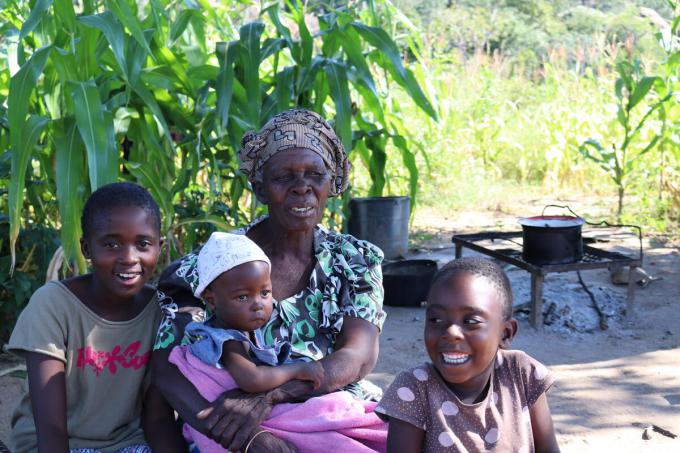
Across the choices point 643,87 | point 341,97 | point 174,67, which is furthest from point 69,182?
point 643,87

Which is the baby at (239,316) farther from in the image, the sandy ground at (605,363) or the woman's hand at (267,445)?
the sandy ground at (605,363)

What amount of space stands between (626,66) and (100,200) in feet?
17.3

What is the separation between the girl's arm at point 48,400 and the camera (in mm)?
1810

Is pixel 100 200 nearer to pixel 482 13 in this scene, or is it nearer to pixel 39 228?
pixel 39 228

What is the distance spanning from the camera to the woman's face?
2.06 meters

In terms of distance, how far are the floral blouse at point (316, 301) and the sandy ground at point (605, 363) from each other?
124cm

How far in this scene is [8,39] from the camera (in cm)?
343

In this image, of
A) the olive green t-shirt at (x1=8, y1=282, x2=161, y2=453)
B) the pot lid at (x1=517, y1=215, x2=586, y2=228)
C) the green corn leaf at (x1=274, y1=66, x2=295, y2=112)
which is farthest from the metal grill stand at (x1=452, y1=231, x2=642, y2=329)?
the olive green t-shirt at (x1=8, y1=282, x2=161, y2=453)

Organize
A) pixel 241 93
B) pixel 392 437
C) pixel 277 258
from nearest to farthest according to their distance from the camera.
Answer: pixel 392 437
pixel 277 258
pixel 241 93

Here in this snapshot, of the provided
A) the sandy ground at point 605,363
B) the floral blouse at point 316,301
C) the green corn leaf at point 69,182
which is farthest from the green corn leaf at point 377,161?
the floral blouse at point 316,301

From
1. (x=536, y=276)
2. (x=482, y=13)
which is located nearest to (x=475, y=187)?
(x=536, y=276)

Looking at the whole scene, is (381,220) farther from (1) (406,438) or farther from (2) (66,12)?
(1) (406,438)

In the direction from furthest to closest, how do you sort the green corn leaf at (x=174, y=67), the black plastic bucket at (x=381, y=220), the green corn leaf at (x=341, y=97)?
the black plastic bucket at (x=381, y=220) → the green corn leaf at (x=341, y=97) → the green corn leaf at (x=174, y=67)

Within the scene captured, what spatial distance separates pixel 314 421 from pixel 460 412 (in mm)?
333
